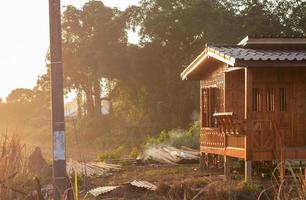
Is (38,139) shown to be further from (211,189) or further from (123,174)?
(211,189)

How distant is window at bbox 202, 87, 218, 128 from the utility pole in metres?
11.1

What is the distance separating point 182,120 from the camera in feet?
128

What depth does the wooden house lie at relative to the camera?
13758mm

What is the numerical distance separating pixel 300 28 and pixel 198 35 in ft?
23.7

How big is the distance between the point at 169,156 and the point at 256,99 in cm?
523

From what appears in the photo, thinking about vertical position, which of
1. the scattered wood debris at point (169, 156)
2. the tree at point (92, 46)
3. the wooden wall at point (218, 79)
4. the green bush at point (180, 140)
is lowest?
the scattered wood debris at point (169, 156)

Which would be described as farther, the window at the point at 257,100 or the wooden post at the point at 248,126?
the window at the point at 257,100

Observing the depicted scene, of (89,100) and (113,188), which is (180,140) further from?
(89,100)

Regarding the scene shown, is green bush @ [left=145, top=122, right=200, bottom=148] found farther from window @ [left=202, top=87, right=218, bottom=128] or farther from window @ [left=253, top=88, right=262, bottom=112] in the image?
window @ [left=253, top=88, right=262, bottom=112]

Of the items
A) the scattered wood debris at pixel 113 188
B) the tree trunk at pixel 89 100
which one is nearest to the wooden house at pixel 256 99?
the scattered wood debris at pixel 113 188

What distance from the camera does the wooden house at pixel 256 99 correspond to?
1376 centimetres

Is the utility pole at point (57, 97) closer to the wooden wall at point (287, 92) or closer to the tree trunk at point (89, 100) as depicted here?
the wooden wall at point (287, 92)

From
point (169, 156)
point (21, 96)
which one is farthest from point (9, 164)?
point (21, 96)

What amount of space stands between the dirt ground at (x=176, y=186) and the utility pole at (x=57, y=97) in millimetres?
1338
